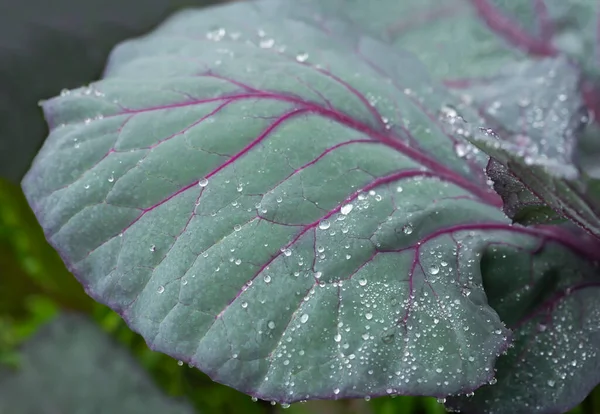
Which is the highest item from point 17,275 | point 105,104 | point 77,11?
point 105,104

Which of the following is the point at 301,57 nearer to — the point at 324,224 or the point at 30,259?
the point at 324,224

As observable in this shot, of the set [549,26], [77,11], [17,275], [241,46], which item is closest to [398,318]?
[241,46]

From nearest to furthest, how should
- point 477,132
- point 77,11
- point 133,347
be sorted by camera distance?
point 477,132
point 133,347
point 77,11

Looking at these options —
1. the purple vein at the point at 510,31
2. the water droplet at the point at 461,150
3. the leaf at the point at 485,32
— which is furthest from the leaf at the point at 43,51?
the water droplet at the point at 461,150

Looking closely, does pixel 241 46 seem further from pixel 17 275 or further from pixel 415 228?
pixel 17 275

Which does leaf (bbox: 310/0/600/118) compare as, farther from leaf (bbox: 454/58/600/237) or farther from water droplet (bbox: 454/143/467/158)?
water droplet (bbox: 454/143/467/158)
